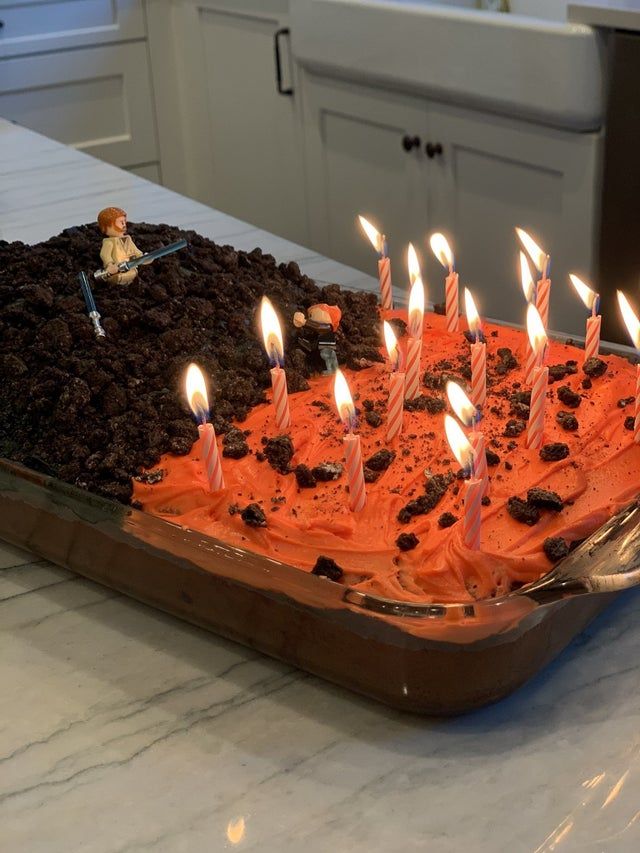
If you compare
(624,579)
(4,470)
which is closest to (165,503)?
(4,470)

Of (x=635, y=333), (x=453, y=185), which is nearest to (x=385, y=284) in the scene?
(x=635, y=333)

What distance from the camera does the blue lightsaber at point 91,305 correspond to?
1.31 m

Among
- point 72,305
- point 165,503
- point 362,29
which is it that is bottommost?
point 165,503

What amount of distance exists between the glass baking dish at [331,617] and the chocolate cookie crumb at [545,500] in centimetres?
9

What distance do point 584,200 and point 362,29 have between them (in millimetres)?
808

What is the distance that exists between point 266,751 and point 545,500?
33 centimetres

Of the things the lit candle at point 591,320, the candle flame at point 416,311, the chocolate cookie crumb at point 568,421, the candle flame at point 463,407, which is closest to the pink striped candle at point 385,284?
the candle flame at point 416,311

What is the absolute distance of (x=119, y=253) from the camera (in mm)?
Answer: 1431

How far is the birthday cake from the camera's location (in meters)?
1.00

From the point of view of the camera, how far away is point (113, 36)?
3824mm

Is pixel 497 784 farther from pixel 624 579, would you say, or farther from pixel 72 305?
pixel 72 305

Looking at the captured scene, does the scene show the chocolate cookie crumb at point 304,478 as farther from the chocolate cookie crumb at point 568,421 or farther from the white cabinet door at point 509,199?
the white cabinet door at point 509,199

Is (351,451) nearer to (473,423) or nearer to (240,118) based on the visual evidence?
(473,423)

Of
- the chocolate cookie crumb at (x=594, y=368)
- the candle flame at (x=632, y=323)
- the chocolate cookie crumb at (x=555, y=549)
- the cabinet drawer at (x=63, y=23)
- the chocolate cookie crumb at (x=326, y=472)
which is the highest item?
the cabinet drawer at (x=63, y=23)
